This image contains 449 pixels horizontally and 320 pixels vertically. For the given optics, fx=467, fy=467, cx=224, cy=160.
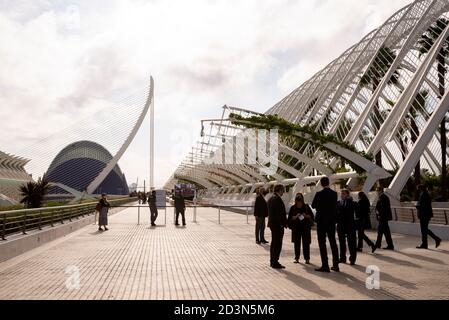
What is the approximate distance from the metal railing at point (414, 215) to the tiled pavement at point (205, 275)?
1.88 meters

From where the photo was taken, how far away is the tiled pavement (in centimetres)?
621

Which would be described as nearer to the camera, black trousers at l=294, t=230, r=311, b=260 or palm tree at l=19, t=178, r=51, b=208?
black trousers at l=294, t=230, r=311, b=260

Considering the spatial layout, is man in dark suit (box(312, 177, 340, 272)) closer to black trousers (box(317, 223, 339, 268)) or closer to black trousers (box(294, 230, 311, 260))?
black trousers (box(317, 223, 339, 268))

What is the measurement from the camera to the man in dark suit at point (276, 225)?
8.67 metres

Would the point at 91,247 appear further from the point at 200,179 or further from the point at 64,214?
the point at 200,179

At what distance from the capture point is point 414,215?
14.7 meters

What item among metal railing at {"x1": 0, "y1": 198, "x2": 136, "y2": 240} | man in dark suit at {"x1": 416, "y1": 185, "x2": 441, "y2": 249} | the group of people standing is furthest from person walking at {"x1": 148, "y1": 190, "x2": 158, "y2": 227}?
man in dark suit at {"x1": 416, "y1": 185, "x2": 441, "y2": 249}

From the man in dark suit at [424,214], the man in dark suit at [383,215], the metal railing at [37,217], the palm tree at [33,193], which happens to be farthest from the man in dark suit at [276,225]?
the palm tree at [33,193]

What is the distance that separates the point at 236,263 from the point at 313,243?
15.3 feet

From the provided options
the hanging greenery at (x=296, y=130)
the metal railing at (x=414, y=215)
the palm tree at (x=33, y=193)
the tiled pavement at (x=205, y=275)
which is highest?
the hanging greenery at (x=296, y=130)

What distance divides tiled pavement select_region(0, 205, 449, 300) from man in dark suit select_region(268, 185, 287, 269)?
261mm

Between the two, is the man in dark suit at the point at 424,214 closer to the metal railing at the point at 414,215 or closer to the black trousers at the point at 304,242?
the metal railing at the point at 414,215
